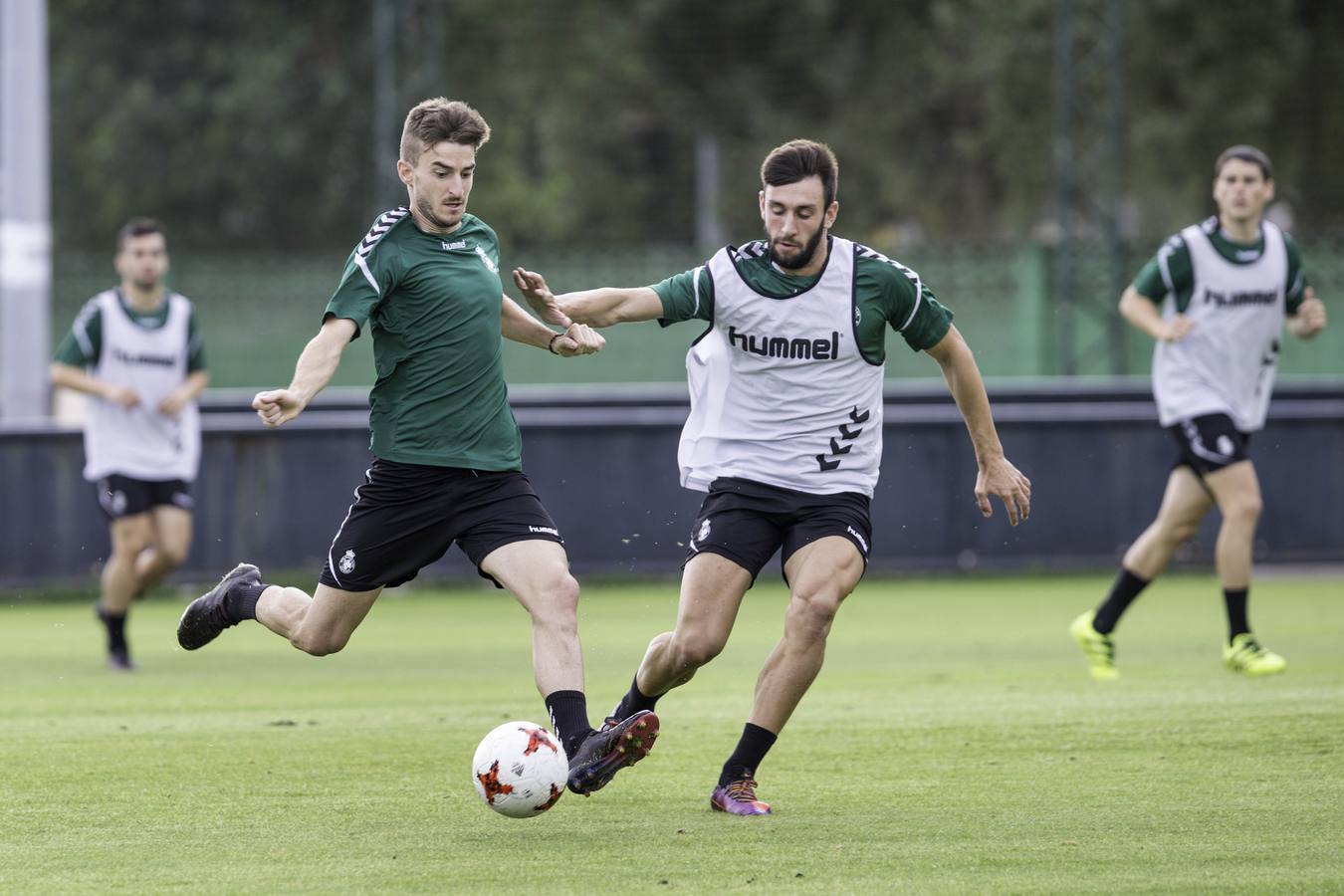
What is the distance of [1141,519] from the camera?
16281 mm

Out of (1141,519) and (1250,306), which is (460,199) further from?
(1141,519)

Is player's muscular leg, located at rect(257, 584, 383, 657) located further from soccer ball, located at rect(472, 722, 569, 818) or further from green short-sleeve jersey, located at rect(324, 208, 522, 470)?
soccer ball, located at rect(472, 722, 569, 818)

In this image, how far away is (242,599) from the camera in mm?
7566

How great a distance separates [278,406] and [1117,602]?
555cm

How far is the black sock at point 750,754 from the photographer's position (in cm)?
659

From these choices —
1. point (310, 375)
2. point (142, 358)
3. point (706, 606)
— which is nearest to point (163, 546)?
point (142, 358)

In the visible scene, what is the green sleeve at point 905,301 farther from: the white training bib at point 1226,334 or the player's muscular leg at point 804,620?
the white training bib at point 1226,334

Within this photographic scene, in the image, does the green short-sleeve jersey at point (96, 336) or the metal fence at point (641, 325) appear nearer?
the green short-sleeve jersey at point (96, 336)

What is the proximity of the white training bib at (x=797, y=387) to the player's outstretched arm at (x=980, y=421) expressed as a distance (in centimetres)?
25

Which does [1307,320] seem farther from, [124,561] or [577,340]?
[124,561]

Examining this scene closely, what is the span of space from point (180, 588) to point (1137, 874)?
11.5 m

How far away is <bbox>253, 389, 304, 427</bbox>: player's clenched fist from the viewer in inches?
243

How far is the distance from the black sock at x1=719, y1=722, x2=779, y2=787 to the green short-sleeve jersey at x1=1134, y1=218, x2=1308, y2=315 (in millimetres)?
4848

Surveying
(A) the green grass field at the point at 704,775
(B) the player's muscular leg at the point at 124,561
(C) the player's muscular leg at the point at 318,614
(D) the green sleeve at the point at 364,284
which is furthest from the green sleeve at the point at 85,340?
(D) the green sleeve at the point at 364,284
